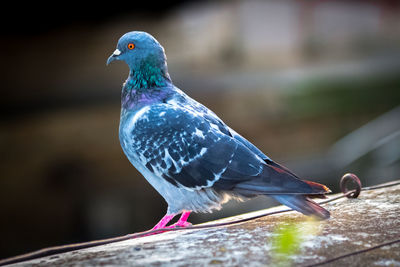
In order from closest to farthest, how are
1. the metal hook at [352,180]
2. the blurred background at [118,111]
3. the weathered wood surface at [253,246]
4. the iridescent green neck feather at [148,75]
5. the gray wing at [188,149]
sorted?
the weathered wood surface at [253,246] < the gray wing at [188,149] < the metal hook at [352,180] < the iridescent green neck feather at [148,75] < the blurred background at [118,111]

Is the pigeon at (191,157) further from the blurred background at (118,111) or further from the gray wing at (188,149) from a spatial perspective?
the blurred background at (118,111)

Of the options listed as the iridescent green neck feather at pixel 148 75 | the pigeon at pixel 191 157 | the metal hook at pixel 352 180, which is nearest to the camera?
the pigeon at pixel 191 157

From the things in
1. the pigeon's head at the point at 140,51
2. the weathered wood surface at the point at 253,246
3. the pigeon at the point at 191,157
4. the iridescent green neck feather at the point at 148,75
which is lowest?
the weathered wood surface at the point at 253,246

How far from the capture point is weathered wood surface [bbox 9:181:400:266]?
2.17 metres

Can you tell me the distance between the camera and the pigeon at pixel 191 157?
2811mm

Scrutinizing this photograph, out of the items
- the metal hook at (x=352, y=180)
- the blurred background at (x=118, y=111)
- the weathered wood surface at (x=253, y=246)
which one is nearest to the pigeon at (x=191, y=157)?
the weathered wood surface at (x=253, y=246)

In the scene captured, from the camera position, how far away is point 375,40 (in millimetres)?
12016

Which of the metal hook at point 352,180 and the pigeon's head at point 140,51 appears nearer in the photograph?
the metal hook at point 352,180

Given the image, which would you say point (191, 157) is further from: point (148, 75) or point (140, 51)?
point (140, 51)

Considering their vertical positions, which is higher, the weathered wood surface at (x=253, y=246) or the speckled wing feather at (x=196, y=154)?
the speckled wing feather at (x=196, y=154)

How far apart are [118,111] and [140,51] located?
14.9 feet

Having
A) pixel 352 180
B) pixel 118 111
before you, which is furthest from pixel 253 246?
pixel 118 111

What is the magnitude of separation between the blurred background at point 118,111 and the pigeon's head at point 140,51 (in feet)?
13.1

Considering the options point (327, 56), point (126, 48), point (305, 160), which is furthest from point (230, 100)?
point (126, 48)
